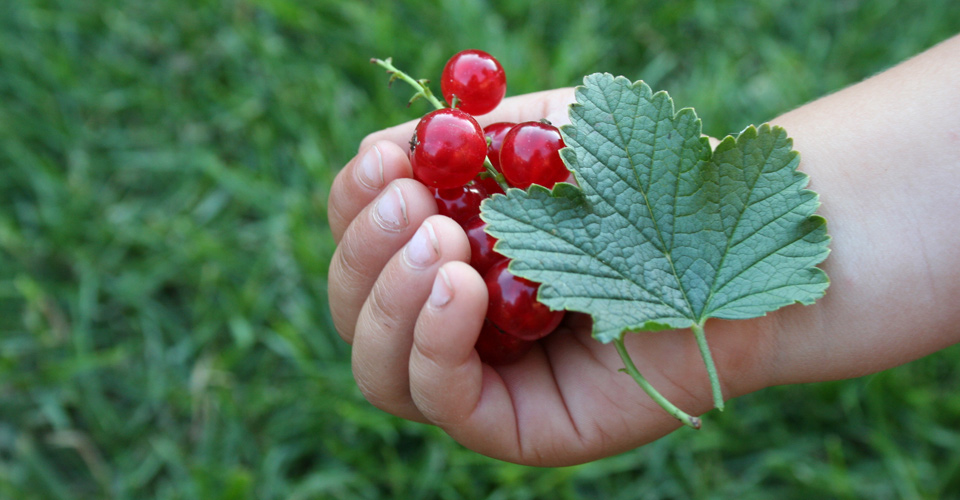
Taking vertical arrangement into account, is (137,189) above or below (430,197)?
above

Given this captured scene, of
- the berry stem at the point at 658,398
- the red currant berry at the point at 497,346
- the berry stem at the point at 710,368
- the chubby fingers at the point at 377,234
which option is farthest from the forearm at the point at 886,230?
the chubby fingers at the point at 377,234

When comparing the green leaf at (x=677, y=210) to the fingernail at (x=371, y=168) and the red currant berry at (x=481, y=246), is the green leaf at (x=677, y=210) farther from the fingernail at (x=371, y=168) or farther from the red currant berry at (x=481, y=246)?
the fingernail at (x=371, y=168)

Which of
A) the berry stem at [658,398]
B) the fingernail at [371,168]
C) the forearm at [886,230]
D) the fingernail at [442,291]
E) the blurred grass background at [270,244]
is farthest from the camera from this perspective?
the blurred grass background at [270,244]

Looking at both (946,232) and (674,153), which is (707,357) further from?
(946,232)

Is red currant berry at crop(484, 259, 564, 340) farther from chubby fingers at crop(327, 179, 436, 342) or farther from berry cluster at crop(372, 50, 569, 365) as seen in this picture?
chubby fingers at crop(327, 179, 436, 342)

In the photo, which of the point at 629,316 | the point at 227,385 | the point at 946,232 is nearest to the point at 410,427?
the point at 227,385

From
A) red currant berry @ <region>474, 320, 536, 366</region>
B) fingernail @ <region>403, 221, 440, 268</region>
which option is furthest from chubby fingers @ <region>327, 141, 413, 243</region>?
red currant berry @ <region>474, 320, 536, 366</region>

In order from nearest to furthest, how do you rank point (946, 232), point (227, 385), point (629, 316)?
1. point (629, 316)
2. point (946, 232)
3. point (227, 385)
